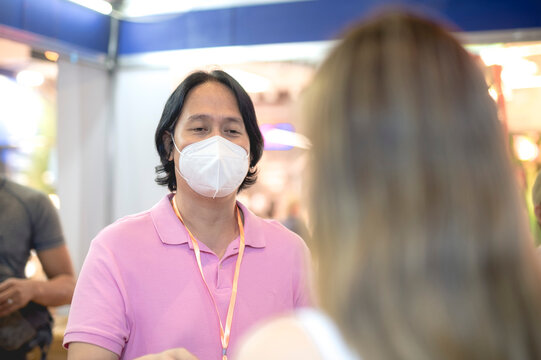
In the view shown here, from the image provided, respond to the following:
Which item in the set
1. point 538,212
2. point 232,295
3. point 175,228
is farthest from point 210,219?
point 538,212

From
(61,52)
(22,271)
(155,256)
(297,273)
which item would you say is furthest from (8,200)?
(61,52)

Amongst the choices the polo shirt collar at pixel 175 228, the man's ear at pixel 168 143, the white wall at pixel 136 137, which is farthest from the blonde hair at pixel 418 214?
the white wall at pixel 136 137

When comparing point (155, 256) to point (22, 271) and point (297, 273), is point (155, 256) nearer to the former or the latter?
point (297, 273)

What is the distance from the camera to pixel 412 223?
2.65 feet

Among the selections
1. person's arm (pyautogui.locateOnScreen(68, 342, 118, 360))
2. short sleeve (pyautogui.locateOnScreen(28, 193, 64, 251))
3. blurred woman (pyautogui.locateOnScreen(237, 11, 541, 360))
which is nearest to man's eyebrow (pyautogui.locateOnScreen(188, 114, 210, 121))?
person's arm (pyautogui.locateOnScreen(68, 342, 118, 360))

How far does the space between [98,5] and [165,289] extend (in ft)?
12.3

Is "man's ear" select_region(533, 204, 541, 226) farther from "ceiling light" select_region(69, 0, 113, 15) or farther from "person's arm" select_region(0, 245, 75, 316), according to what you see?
"ceiling light" select_region(69, 0, 113, 15)

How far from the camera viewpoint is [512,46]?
14.1ft

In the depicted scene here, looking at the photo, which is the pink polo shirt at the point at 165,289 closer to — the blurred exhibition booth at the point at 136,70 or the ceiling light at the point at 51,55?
the blurred exhibition booth at the point at 136,70

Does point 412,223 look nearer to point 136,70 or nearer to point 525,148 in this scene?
point 525,148

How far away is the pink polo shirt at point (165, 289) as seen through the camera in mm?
1700

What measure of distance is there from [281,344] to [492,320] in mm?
291

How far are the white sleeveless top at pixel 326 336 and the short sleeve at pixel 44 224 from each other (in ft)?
7.51

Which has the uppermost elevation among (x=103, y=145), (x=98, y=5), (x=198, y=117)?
(x=98, y=5)
